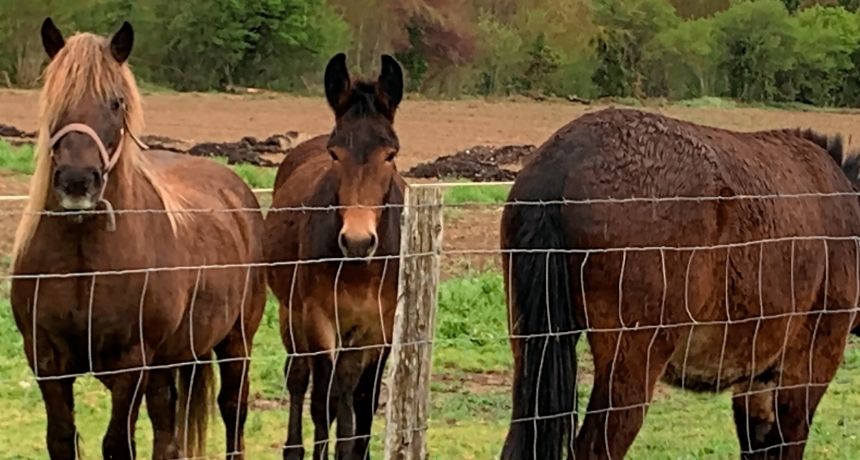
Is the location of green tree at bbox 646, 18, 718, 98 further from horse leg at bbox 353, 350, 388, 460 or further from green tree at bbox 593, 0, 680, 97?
horse leg at bbox 353, 350, 388, 460

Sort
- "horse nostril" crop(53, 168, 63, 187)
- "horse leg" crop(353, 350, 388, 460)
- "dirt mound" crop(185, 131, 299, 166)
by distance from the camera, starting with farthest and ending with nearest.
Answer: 1. "dirt mound" crop(185, 131, 299, 166)
2. "horse leg" crop(353, 350, 388, 460)
3. "horse nostril" crop(53, 168, 63, 187)

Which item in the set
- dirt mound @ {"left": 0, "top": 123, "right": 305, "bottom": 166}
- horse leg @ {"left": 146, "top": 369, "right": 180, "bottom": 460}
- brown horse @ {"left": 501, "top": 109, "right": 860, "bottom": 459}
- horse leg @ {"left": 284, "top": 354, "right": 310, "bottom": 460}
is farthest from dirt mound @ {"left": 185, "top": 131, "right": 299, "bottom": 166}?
brown horse @ {"left": 501, "top": 109, "right": 860, "bottom": 459}

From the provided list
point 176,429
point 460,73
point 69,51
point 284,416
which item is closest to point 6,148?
point 284,416

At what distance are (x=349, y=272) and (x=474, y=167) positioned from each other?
41.7ft

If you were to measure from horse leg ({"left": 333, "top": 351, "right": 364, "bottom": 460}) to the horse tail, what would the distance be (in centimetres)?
64

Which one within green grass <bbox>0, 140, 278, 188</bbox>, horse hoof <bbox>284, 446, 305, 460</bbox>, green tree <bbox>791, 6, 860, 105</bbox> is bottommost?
horse hoof <bbox>284, 446, 305, 460</bbox>

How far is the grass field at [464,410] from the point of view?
6738 millimetres

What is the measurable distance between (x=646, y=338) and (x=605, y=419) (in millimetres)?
341

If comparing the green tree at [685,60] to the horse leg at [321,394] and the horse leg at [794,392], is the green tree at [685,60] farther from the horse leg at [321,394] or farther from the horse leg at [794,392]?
the horse leg at [794,392]

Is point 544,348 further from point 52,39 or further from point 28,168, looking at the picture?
point 28,168

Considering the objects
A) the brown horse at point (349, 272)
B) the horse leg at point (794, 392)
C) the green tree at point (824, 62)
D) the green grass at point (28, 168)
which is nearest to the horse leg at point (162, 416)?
the brown horse at point (349, 272)

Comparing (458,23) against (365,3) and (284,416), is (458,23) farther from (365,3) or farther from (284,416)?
(284,416)

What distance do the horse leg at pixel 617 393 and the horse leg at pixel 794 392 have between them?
2.99 feet

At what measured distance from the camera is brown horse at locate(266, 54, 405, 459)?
6.15 metres
